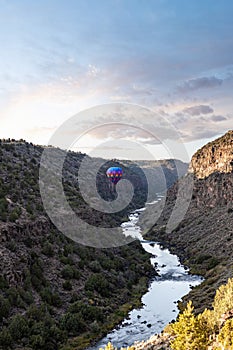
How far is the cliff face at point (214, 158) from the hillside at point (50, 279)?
37.7 m

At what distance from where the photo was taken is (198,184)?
3378 inches

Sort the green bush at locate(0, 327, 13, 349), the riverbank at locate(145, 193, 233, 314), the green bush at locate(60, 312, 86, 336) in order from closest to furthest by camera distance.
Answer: the green bush at locate(0, 327, 13, 349), the green bush at locate(60, 312, 86, 336), the riverbank at locate(145, 193, 233, 314)

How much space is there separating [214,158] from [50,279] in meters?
61.0

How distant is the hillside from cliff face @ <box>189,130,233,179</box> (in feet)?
124

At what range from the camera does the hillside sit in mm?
25125

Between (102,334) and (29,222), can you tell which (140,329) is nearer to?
(102,334)

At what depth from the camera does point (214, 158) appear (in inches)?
3260

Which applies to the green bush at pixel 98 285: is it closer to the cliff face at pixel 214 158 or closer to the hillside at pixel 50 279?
the hillside at pixel 50 279

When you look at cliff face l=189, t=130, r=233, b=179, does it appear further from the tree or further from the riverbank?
the tree

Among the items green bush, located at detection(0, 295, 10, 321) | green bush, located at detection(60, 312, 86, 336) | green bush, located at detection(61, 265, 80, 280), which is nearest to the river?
green bush, located at detection(60, 312, 86, 336)

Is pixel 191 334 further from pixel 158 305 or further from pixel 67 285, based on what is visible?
pixel 158 305

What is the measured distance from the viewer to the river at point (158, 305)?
27016 millimetres

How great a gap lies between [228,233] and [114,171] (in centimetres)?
3044

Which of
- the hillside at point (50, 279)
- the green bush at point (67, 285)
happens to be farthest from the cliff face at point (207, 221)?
the green bush at point (67, 285)
